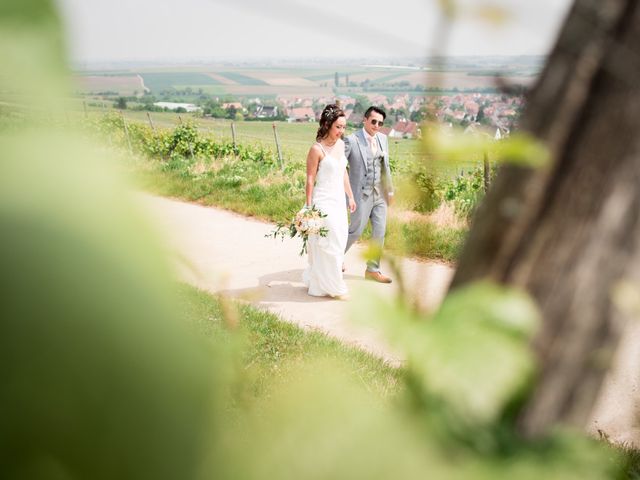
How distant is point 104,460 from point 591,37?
0.42 m

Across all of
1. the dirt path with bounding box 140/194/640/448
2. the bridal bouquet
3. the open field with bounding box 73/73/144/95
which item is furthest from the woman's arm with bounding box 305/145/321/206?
the open field with bounding box 73/73/144/95

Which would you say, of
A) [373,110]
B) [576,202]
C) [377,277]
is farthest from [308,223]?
[576,202]

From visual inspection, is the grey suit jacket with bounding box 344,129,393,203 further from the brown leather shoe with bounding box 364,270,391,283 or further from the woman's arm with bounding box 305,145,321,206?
the brown leather shoe with bounding box 364,270,391,283

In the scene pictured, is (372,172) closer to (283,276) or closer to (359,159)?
(359,159)

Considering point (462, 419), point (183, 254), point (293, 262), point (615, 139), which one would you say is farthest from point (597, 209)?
point (293, 262)

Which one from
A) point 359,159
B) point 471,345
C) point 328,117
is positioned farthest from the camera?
point 359,159

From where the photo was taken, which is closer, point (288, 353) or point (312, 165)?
point (288, 353)

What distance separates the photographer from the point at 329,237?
22.2ft

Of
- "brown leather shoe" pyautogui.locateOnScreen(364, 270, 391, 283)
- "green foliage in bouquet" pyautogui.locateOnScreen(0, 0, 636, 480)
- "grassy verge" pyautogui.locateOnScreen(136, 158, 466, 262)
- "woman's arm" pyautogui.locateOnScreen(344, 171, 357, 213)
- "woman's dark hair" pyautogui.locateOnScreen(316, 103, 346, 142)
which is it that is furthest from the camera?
"grassy verge" pyautogui.locateOnScreen(136, 158, 466, 262)

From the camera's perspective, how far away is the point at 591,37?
403 mm

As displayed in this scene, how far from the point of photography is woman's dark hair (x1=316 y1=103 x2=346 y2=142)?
657 centimetres

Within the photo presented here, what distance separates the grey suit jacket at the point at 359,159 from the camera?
6984mm

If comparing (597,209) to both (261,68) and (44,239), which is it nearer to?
(44,239)

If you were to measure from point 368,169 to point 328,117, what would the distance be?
2.94 feet
